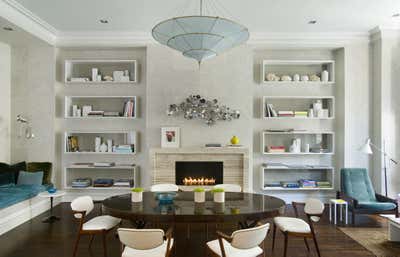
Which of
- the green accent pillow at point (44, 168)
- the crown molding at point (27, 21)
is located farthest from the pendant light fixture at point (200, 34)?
the green accent pillow at point (44, 168)

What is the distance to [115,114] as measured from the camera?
5738 mm

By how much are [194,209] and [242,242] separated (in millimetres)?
700

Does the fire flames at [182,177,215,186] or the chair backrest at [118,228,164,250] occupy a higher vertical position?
the chair backrest at [118,228,164,250]

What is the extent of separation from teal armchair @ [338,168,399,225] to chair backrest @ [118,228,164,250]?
11.2ft

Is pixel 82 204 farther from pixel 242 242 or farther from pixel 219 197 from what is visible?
pixel 242 242

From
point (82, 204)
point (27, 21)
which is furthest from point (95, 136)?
point (82, 204)

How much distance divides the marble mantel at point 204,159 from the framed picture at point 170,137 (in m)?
0.14

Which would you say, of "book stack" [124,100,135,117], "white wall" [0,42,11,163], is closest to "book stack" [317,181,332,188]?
"book stack" [124,100,135,117]

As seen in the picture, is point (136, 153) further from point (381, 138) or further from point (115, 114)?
point (381, 138)

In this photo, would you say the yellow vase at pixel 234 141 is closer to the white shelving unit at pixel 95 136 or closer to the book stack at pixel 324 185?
the book stack at pixel 324 185

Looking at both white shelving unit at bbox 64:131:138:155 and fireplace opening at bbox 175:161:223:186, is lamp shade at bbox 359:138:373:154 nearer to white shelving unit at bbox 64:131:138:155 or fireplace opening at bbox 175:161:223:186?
fireplace opening at bbox 175:161:223:186

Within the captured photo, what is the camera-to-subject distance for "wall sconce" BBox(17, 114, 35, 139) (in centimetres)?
556

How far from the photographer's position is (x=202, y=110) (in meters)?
5.49

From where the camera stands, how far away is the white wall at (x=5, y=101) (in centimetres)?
556
